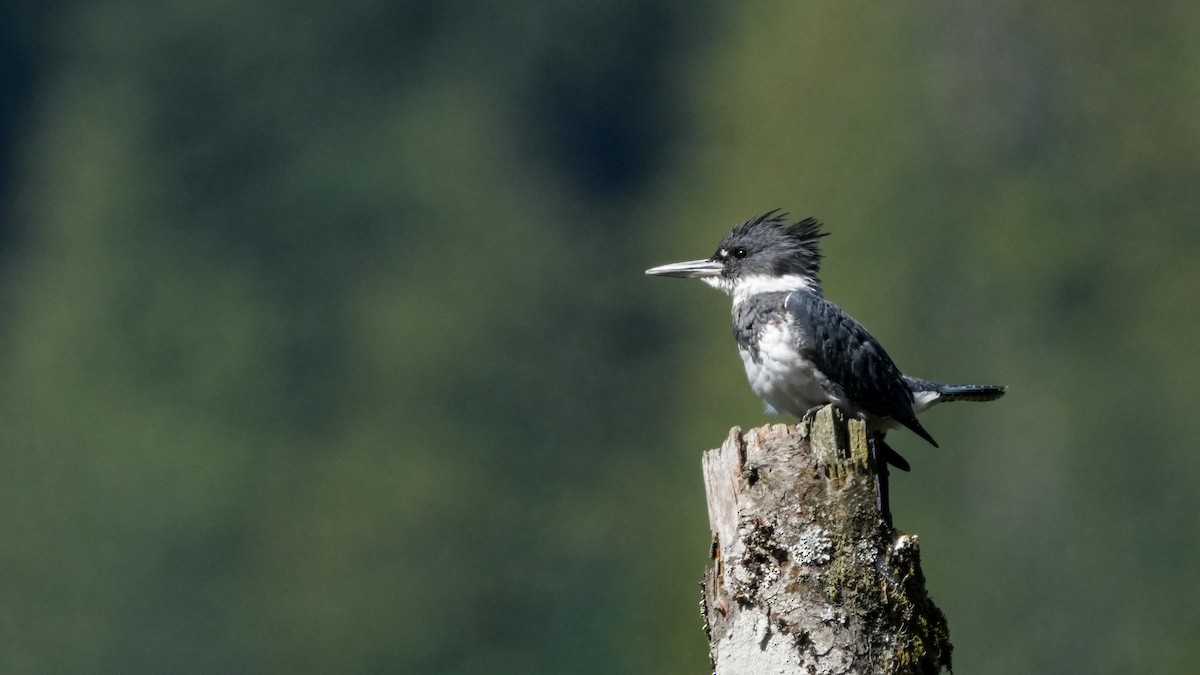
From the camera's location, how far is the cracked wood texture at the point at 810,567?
4699 mm

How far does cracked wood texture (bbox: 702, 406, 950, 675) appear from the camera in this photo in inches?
185

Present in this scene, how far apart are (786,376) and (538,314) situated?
24.8m

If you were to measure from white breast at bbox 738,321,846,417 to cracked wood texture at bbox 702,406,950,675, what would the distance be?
1.49 meters

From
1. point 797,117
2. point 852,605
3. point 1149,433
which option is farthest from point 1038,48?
point 852,605

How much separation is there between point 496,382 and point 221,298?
5501 mm

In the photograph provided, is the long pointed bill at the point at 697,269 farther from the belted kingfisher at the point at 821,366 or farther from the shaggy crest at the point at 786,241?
the belted kingfisher at the point at 821,366

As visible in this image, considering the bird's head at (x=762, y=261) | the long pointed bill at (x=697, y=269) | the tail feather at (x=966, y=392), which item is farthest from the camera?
the long pointed bill at (x=697, y=269)

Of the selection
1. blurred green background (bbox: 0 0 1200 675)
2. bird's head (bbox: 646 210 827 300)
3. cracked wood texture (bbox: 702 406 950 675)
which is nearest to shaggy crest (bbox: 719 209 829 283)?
bird's head (bbox: 646 210 827 300)

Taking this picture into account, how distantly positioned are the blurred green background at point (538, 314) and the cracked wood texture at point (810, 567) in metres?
13.6

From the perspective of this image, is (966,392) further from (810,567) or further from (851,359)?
(810,567)

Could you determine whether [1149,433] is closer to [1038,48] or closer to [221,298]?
[1038,48]

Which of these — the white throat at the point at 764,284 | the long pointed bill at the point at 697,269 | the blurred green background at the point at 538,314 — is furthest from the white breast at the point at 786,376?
the blurred green background at the point at 538,314

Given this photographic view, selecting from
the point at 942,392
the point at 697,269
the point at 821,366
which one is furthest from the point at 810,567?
the point at 697,269

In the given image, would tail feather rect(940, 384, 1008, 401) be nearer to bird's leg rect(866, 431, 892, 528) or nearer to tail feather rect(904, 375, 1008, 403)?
tail feather rect(904, 375, 1008, 403)
